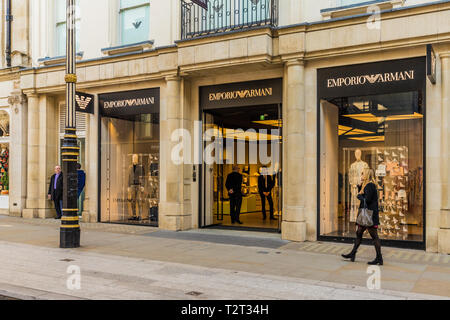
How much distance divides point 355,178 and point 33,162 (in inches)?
416

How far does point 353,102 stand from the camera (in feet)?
36.8

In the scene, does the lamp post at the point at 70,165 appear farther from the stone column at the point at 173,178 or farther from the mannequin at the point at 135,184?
the mannequin at the point at 135,184

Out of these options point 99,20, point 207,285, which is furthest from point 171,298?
point 99,20

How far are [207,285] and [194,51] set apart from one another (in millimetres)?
7112

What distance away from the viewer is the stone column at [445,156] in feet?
30.7

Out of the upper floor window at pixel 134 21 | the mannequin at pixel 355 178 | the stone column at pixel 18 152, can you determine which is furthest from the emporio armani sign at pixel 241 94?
the stone column at pixel 18 152

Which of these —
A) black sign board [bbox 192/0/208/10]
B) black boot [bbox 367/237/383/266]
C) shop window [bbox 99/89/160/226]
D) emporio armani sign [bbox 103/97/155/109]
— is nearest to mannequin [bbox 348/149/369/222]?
black boot [bbox 367/237/383/266]

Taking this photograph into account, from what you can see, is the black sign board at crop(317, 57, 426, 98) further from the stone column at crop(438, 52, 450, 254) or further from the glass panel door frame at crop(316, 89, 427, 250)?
the stone column at crop(438, 52, 450, 254)

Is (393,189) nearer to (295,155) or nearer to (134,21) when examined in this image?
(295,155)

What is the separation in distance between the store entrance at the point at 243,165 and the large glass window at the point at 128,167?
176cm

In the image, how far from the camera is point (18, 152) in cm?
1602

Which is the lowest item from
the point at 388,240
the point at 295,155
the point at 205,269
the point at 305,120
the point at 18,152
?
the point at 205,269

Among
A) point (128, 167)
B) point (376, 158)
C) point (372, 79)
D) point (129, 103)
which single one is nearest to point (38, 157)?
point (128, 167)
